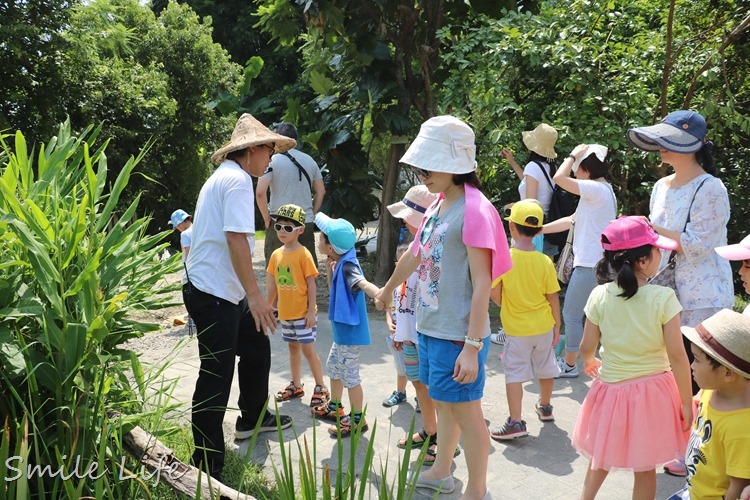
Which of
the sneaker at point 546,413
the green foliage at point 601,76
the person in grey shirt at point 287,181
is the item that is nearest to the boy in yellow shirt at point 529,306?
the sneaker at point 546,413

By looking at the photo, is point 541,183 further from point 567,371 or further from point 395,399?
point 395,399

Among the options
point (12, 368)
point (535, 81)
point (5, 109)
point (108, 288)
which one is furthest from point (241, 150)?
point (5, 109)

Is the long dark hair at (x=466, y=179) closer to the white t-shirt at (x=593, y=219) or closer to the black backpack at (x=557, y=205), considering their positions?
the white t-shirt at (x=593, y=219)

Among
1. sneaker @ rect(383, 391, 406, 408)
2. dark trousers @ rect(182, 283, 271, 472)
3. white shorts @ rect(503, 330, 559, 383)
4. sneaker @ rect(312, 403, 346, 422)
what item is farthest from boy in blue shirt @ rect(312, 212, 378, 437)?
white shorts @ rect(503, 330, 559, 383)

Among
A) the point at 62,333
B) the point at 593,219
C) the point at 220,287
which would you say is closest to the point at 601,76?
the point at 593,219

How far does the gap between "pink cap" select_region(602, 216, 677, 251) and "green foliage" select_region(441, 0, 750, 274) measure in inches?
146

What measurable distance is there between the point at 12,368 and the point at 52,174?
0.98 metres

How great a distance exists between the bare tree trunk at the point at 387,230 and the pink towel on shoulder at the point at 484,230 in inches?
223

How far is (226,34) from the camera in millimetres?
21844

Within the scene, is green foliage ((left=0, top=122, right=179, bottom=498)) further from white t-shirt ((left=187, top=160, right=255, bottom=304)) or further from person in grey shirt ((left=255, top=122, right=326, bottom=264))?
person in grey shirt ((left=255, top=122, right=326, bottom=264))

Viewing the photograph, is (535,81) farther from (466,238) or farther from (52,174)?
(52,174)

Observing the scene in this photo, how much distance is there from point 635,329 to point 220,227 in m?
2.20

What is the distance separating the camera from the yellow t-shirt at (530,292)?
15.3 feet

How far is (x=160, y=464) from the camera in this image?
3088 mm
